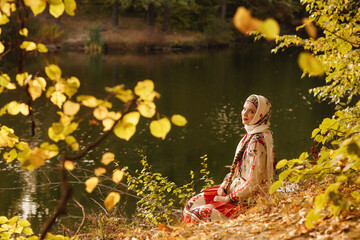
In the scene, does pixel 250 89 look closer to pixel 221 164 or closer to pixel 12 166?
pixel 221 164

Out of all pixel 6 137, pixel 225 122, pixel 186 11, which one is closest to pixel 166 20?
pixel 186 11

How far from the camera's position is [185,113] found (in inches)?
714

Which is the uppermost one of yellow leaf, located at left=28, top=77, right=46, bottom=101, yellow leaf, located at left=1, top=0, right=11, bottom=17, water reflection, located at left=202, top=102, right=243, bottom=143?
yellow leaf, located at left=1, top=0, right=11, bottom=17

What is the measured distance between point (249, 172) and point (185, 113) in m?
13.8

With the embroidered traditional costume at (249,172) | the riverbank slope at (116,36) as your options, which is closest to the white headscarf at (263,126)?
the embroidered traditional costume at (249,172)

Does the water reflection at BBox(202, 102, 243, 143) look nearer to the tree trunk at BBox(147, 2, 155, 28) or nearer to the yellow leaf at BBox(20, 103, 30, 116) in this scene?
the yellow leaf at BBox(20, 103, 30, 116)

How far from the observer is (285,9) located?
46.1 metres

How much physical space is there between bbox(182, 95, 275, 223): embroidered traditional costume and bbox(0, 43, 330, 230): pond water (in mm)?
702

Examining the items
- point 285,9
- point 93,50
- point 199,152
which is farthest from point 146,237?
point 285,9

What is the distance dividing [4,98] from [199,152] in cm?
1106

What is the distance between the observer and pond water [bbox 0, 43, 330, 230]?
982cm

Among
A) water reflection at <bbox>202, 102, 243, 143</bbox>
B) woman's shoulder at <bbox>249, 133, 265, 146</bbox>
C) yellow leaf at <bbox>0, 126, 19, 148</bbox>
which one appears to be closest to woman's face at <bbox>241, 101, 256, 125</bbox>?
woman's shoulder at <bbox>249, 133, 265, 146</bbox>

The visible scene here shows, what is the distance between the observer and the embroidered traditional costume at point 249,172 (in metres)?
4.37

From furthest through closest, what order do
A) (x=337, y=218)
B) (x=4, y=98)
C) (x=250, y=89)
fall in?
(x=250, y=89) → (x=4, y=98) → (x=337, y=218)
